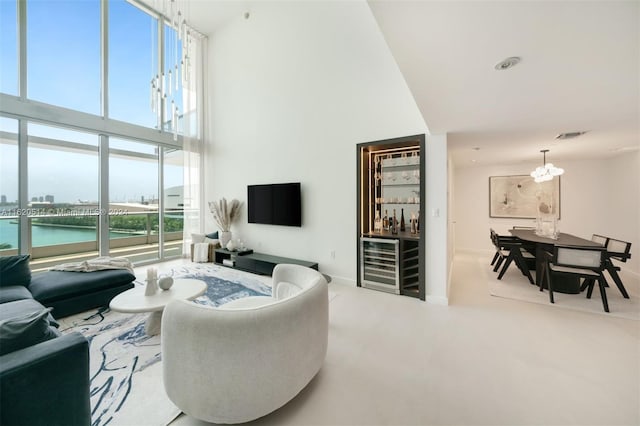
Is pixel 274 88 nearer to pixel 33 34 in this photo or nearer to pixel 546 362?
pixel 33 34

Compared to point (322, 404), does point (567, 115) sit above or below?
above

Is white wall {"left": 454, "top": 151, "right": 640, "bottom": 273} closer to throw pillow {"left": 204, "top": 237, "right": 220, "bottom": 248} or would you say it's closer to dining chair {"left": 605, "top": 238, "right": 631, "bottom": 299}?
dining chair {"left": 605, "top": 238, "right": 631, "bottom": 299}

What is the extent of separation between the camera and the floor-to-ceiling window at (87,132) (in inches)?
151

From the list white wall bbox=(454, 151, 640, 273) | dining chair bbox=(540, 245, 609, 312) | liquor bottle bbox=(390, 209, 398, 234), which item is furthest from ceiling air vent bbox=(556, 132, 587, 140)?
liquor bottle bbox=(390, 209, 398, 234)

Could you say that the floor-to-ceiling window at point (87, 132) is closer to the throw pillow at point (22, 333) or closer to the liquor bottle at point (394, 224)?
the throw pillow at point (22, 333)

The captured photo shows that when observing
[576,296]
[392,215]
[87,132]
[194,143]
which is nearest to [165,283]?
[392,215]

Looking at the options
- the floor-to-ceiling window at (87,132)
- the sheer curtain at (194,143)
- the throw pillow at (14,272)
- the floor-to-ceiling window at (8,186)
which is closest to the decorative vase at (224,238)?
the sheer curtain at (194,143)

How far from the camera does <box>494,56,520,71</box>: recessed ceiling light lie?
158 centimetres

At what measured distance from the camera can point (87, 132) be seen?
4566 millimetres

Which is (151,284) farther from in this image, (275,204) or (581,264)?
(581,264)

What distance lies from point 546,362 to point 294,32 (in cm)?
572

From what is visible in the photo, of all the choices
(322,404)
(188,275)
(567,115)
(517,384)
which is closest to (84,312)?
(188,275)

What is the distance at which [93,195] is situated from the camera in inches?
182

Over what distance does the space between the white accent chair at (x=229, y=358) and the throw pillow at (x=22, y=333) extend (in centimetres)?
62
